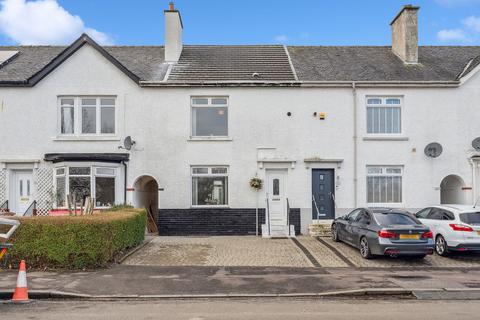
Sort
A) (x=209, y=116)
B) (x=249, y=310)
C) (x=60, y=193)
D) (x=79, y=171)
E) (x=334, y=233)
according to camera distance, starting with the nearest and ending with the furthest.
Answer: (x=249, y=310)
(x=334, y=233)
(x=79, y=171)
(x=60, y=193)
(x=209, y=116)

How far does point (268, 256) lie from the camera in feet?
46.2

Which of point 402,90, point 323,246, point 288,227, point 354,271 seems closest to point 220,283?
point 354,271

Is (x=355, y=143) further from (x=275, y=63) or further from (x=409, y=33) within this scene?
(x=409, y=33)

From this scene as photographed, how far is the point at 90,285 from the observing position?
408 inches

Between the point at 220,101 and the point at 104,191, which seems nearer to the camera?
the point at 104,191

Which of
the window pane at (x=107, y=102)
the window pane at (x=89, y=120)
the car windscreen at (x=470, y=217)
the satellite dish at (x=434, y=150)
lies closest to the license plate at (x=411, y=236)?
the car windscreen at (x=470, y=217)

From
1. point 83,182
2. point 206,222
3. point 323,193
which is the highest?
point 83,182

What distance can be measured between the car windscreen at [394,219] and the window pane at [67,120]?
12.8 m

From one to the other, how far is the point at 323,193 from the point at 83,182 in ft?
32.6

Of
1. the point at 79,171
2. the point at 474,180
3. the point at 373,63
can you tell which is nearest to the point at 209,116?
the point at 79,171

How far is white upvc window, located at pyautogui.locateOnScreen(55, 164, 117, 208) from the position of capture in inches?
723

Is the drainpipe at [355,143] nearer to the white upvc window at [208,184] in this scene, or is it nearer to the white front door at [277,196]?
the white front door at [277,196]

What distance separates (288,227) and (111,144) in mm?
8080

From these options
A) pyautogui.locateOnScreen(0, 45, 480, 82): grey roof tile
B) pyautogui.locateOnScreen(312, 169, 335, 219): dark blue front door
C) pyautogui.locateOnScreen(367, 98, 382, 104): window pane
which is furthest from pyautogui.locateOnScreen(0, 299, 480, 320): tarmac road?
pyautogui.locateOnScreen(0, 45, 480, 82): grey roof tile
